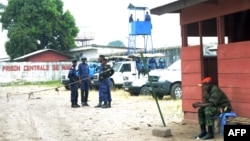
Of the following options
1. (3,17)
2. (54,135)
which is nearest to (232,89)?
(54,135)

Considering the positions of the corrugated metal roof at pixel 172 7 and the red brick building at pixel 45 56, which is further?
the red brick building at pixel 45 56

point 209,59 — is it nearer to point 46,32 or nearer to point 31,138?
point 31,138

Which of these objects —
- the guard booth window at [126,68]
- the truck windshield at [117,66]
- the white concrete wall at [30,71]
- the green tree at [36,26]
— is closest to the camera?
the guard booth window at [126,68]

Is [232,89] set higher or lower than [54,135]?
higher

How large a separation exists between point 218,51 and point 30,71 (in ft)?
106

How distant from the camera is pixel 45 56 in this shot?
160 feet

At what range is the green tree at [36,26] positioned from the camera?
47.8m

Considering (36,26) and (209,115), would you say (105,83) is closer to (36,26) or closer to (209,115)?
(209,115)

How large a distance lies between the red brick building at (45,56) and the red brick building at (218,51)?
3701 cm

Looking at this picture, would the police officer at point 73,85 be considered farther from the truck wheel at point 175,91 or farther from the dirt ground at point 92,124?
the truck wheel at point 175,91

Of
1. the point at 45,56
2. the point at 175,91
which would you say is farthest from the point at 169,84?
the point at 45,56

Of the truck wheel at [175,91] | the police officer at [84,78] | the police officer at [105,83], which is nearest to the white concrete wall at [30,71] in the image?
the police officer at [84,78]

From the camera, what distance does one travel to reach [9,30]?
4972cm

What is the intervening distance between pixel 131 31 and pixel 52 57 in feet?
69.1
